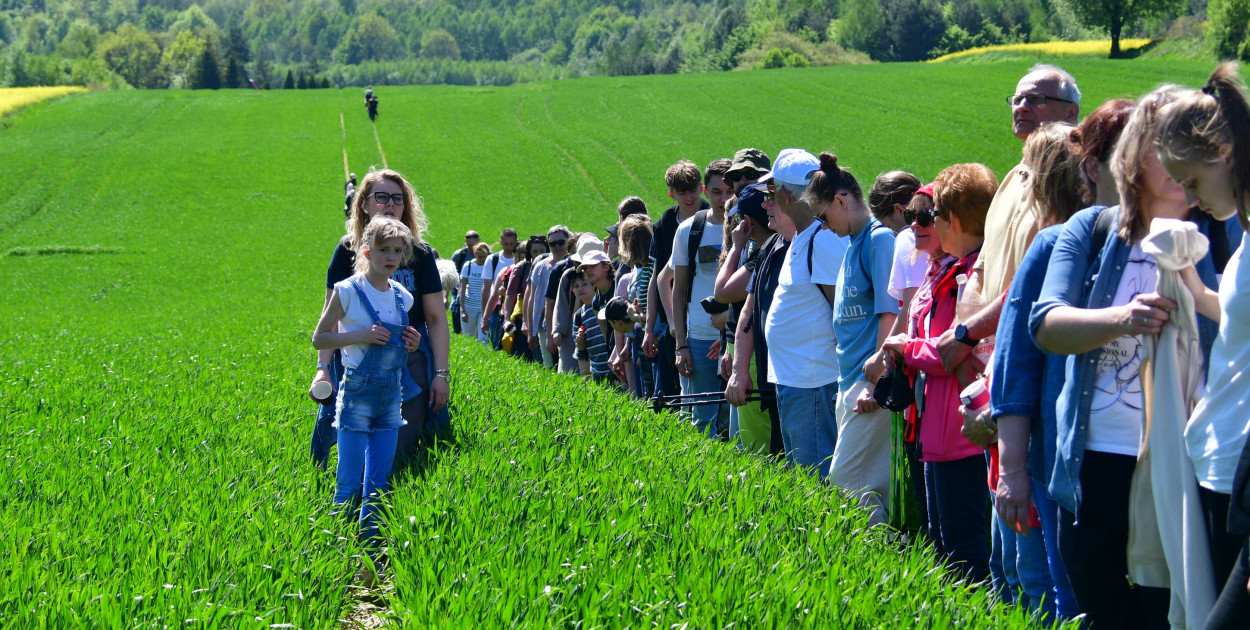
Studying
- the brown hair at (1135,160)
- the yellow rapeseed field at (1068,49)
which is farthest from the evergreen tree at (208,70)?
the brown hair at (1135,160)

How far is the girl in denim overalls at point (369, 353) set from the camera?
17.8 feet

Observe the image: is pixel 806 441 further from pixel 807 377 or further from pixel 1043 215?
pixel 1043 215

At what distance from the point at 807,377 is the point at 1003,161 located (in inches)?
1535

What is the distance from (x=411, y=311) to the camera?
5.89m

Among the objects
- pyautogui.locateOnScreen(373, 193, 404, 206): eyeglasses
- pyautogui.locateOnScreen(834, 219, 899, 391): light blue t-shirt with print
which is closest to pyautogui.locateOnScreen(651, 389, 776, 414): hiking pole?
pyautogui.locateOnScreen(834, 219, 899, 391): light blue t-shirt with print

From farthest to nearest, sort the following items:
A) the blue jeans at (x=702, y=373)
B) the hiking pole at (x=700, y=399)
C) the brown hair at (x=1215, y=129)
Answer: the blue jeans at (x=702, y=373)
the hiking pole at (x=700, y=399)
the brown hair at (x=1215, y=129)

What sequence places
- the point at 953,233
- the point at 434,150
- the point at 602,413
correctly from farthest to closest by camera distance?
the point at 434,150 < the point at 602,413 < the point at 953,233

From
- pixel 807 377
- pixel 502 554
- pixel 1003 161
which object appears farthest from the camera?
pixel 1003 161

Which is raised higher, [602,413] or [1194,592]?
[1194,592]

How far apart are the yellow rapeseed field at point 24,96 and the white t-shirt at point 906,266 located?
64560 mm

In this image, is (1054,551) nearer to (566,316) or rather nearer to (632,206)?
(632,206)

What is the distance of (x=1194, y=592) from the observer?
2.72m

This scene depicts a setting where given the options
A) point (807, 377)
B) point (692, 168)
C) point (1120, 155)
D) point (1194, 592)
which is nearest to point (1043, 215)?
point (1120, 155)

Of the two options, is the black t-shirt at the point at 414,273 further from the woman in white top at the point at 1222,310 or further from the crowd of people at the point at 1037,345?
the woman in white top at the point at 1222,310
